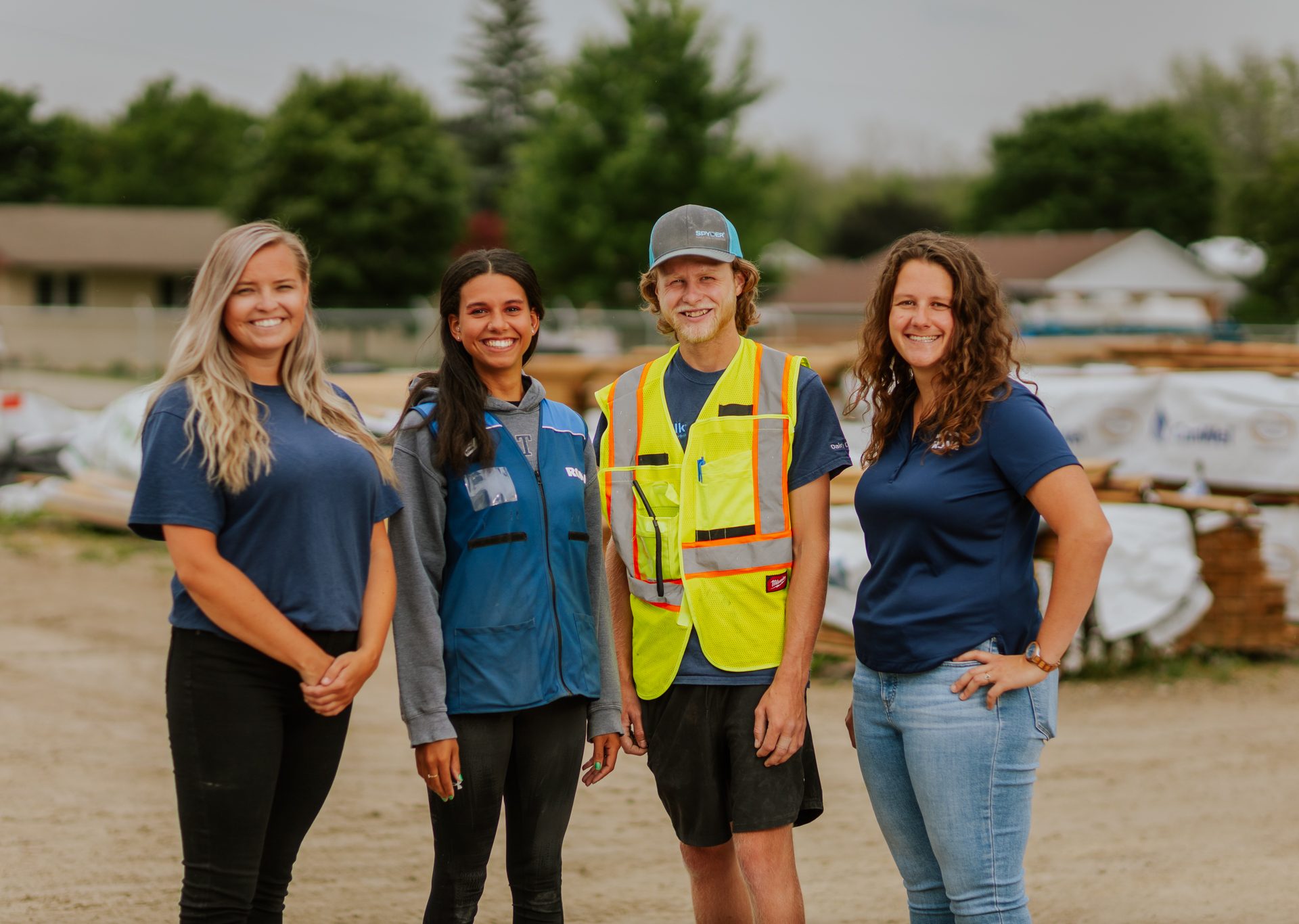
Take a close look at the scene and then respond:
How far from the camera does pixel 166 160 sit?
61969 millimetres

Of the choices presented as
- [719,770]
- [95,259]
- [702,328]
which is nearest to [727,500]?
[702,328]

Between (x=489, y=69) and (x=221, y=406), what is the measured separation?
219ft

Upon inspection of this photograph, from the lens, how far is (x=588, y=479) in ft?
11.4

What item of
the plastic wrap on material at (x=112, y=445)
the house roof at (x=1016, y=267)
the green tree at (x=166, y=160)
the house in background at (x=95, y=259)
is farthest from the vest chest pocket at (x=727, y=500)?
the green tree at (x=166, y=160)

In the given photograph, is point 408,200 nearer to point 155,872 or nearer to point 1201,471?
point 1201,471

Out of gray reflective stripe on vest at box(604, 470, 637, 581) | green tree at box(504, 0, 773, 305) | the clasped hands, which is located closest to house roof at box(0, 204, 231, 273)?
green tree at box(504, 0, 773, 305)

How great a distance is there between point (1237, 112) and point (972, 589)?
2837 inches

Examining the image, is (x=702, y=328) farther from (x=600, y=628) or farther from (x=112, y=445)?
(x=112, y=445)

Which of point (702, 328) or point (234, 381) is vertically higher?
point (702, 328)

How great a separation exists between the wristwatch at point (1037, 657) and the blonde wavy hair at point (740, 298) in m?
1.20

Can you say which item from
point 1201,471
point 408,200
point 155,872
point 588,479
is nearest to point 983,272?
point 588,479

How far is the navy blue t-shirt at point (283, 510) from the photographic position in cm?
282

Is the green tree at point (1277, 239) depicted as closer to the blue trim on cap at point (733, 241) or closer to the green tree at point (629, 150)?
the green tree at point (629, 150)

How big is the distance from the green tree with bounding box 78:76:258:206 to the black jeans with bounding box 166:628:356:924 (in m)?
62.1
